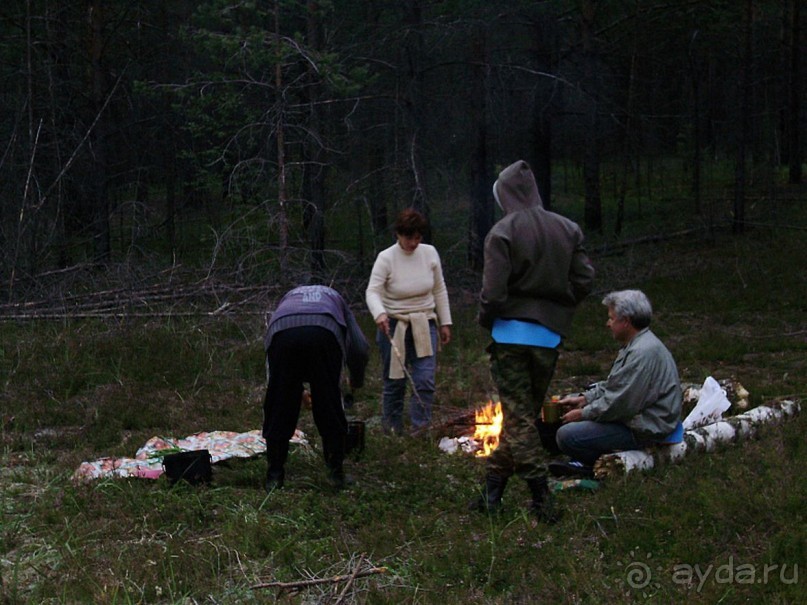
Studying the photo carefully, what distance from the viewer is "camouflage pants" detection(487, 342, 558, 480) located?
17.4 ft

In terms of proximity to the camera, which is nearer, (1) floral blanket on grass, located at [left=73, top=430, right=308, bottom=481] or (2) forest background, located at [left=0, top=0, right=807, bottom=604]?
(2) forest background, located at [left=0, top=0, right=807, bottom=604]

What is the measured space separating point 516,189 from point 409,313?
83.1 inches

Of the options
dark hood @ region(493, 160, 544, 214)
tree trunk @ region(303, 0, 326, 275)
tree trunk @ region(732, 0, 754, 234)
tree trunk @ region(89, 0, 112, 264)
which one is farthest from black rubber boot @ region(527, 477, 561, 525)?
tree trunk @ region(732, 0, 754, 234)

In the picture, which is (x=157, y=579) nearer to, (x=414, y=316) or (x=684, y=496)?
(x=684, y=496)

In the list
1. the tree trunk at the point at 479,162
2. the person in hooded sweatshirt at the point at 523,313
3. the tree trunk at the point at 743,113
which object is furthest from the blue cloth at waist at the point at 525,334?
the tree trunk at the point at 743,113

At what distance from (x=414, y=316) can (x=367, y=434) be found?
102 cm

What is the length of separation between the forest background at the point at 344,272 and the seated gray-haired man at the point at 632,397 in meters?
0.38

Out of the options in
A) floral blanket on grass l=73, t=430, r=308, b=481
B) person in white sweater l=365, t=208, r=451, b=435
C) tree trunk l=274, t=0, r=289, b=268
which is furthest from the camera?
tree trunk l=274, t=0, r=289, b=268

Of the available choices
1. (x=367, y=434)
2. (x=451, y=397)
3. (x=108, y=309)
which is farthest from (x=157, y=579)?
(x=108, y=309)

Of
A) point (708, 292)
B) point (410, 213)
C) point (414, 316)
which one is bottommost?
point (708, 292)

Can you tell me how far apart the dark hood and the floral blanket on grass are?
2.51 meters

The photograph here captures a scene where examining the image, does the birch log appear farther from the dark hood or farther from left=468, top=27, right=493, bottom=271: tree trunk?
left=468, top=27, right=493, bottom=271: tree trunk

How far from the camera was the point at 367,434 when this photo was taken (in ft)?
24.6

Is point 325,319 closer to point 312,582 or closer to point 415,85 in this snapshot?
point 312,582
